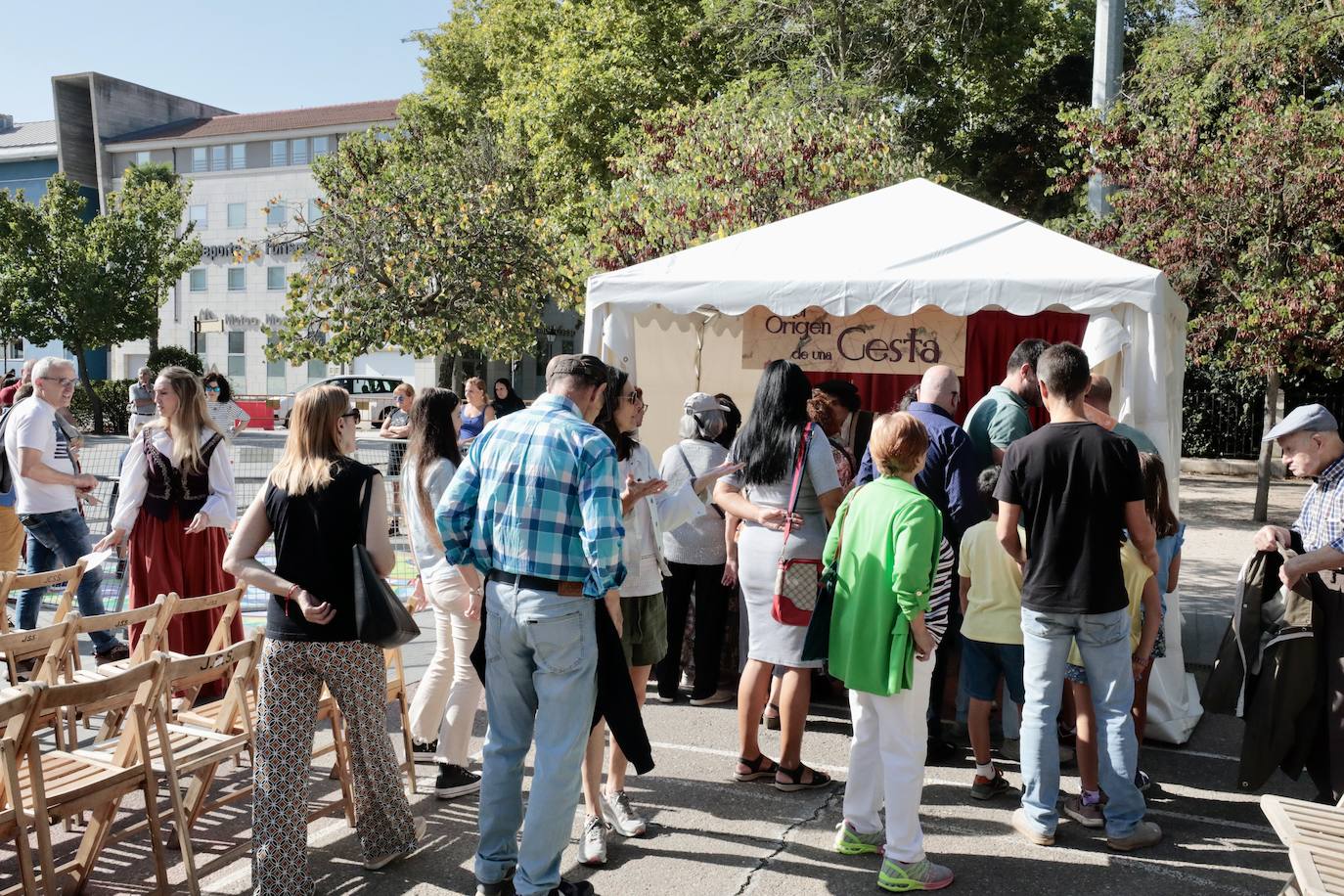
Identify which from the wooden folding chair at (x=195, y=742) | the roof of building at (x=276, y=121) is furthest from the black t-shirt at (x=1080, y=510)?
the roof of building at (x=276, y=121)

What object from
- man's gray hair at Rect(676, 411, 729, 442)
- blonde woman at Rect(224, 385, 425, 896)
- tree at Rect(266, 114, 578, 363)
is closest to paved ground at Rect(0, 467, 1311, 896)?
blonde woman at Rect(224, 385, 425, 896)

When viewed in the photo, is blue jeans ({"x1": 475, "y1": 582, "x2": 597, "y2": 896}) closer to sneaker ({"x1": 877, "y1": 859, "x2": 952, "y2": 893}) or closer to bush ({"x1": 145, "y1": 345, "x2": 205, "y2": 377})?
sneaker ({"x1": 877, "y1": 859, "x2": 952, "y2": 893})

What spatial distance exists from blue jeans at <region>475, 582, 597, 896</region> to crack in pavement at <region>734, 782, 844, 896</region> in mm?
789

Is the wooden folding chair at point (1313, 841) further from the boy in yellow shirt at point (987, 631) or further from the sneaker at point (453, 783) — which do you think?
the sneaker at point (453, 783)

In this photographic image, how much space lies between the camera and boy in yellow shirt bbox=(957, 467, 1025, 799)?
4.67 metres

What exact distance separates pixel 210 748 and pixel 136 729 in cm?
44

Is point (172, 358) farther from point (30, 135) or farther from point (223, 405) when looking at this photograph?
point (30, 135)

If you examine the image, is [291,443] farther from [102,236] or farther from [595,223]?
[102,236]

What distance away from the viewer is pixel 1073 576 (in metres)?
4.05

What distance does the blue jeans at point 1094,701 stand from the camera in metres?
4.11

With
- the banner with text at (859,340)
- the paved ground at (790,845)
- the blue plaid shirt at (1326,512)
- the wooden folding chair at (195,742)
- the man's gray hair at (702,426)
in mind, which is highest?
the banner with text at (859,340)

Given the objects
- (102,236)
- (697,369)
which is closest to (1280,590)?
(697,369)

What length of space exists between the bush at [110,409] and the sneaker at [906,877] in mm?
31717

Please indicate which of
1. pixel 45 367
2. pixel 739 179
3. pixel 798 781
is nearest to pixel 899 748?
pixel 798 781
